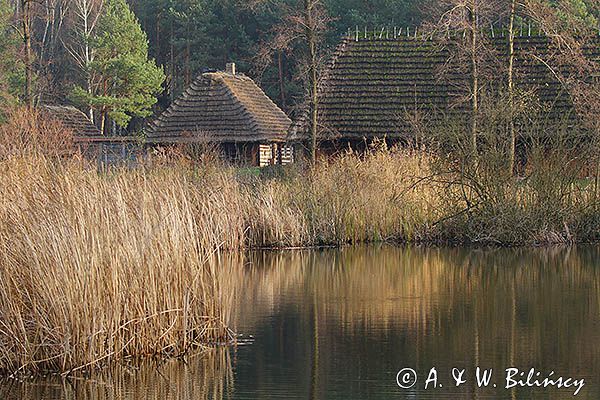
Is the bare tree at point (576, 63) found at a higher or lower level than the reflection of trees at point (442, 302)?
higher

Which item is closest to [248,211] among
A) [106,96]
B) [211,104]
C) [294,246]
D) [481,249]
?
[294,246]

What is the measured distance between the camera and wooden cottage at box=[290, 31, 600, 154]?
92.8ft

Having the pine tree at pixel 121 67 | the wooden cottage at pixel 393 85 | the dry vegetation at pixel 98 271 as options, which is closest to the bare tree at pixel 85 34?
the pine tree at pixel 121 67

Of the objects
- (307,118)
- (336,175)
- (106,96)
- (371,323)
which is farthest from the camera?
(106,96)

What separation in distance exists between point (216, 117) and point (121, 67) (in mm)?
13467

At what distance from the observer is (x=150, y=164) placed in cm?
1872

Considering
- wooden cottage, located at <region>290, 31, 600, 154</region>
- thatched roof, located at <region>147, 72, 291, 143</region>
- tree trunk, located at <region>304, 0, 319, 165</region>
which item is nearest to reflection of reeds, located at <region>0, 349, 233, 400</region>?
tree trunk, located at <region>304, 0, 319, 165</region>

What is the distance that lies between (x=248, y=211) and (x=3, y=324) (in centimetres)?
1039

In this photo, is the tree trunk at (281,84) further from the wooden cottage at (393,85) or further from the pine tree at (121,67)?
the wooden cottage at (393,85)

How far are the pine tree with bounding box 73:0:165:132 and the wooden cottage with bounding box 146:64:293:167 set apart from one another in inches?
434

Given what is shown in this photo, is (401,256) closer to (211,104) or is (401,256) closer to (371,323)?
(371,323)

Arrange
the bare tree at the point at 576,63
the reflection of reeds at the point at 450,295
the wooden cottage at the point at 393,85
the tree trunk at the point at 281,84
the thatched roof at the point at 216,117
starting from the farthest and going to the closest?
the tree trunk at the point at 281,84 < the thatched roof at the point at 216,117 < the wooden cottage at the point at 393,85 < the bare tree at the point at 576,63 < the reflection of reeds at the point at 450,295

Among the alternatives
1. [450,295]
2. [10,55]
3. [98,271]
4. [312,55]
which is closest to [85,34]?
[10,55]

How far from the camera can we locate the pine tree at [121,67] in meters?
48.8
